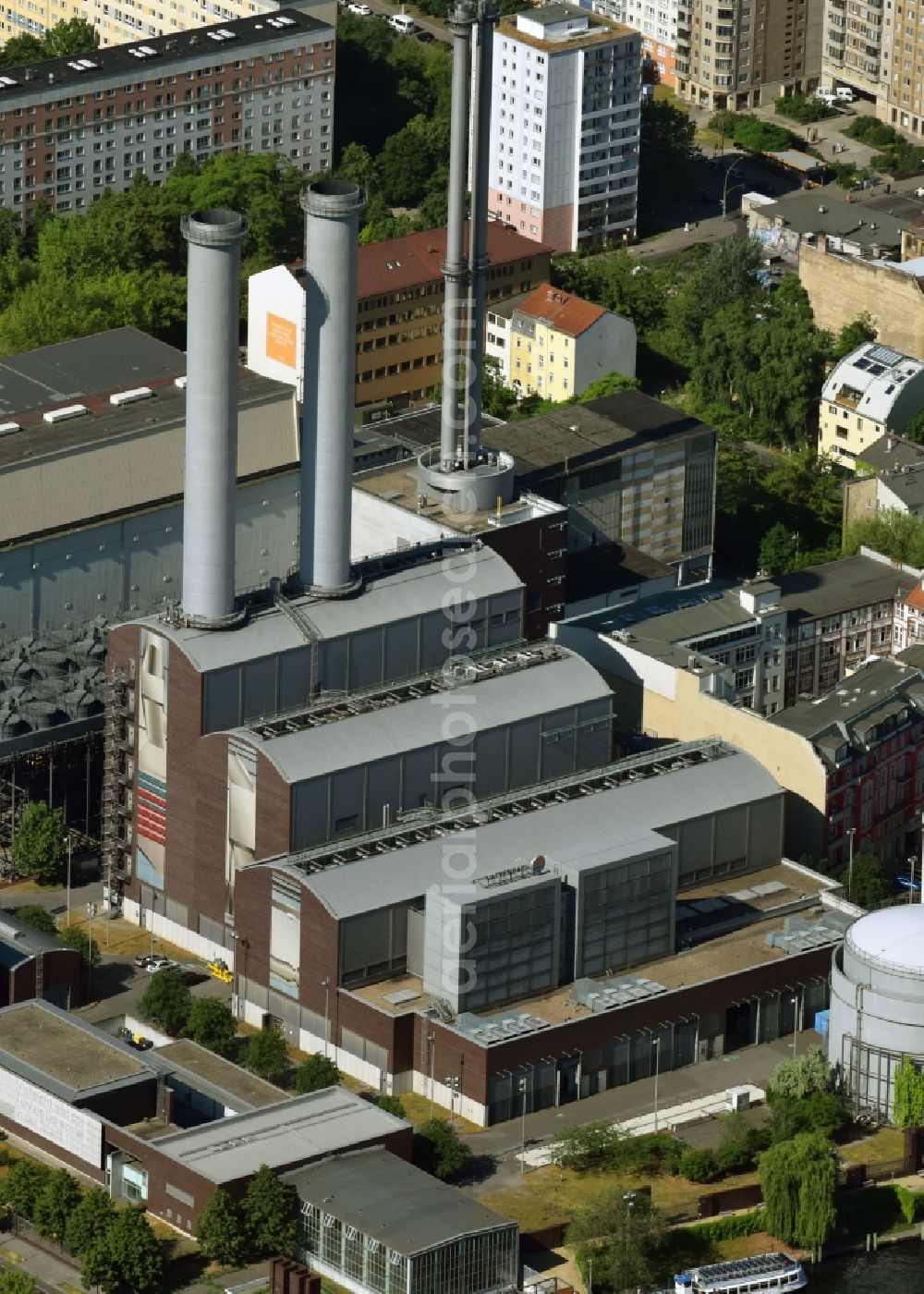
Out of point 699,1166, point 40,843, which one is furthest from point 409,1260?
point 40,843

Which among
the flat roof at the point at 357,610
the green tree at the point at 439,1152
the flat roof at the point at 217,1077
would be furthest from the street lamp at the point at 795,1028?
the flat roof at the point at 357,610

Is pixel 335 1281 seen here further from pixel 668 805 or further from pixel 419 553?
pixel 419 553

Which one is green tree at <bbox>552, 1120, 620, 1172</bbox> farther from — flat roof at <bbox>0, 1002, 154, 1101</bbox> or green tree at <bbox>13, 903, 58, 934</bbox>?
green tree at <bbox>13, 903, 58, 934</bbox>

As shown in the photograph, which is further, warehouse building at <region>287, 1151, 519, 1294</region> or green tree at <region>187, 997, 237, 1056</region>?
green tree at <region>187, 997, 237, 1056</region>

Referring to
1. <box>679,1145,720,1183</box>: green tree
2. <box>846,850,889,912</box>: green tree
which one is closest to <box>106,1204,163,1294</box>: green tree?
<box>679,1145,720,1183</box>: green tree

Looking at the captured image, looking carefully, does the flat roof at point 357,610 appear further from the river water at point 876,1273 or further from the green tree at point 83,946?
the river water at point 876,1273

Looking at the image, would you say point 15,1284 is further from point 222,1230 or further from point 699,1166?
point 699,1166
